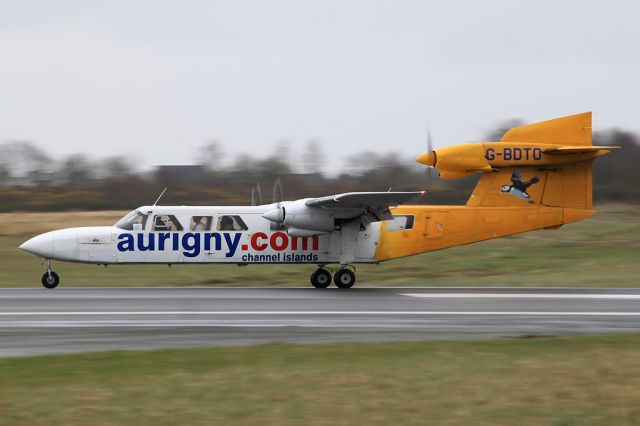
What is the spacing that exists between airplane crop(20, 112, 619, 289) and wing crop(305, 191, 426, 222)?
0.03m

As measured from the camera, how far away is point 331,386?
32.2ft

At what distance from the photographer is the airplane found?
21.9 metres

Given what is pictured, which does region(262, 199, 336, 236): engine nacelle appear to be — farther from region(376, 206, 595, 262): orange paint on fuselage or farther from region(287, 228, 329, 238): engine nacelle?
region(376, 206, 595, 262): orange paint on fuselage

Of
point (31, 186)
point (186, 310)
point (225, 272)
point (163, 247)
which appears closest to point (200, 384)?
point (186, 310)

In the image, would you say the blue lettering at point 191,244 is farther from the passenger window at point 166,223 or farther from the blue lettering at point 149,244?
the blue lettering at point 149,244

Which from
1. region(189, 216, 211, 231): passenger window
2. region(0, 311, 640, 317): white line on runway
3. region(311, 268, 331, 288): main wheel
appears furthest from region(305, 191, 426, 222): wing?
region(0, 311, 640, 317): white line on runway

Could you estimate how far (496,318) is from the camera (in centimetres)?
1597

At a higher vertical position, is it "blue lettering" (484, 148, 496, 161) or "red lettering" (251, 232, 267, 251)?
"blue lettering" (484, 148, 496, 161)

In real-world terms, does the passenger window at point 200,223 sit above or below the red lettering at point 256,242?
above

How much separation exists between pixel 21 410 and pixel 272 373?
2.97 metres

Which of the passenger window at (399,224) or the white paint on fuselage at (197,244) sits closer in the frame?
the white paint on fuselage at (197,244)

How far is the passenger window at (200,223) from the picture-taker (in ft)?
72.8

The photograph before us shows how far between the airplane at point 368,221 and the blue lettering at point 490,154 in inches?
1.3

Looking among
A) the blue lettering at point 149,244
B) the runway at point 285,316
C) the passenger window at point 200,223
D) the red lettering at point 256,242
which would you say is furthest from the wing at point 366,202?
the blue lettering at point 149,244
